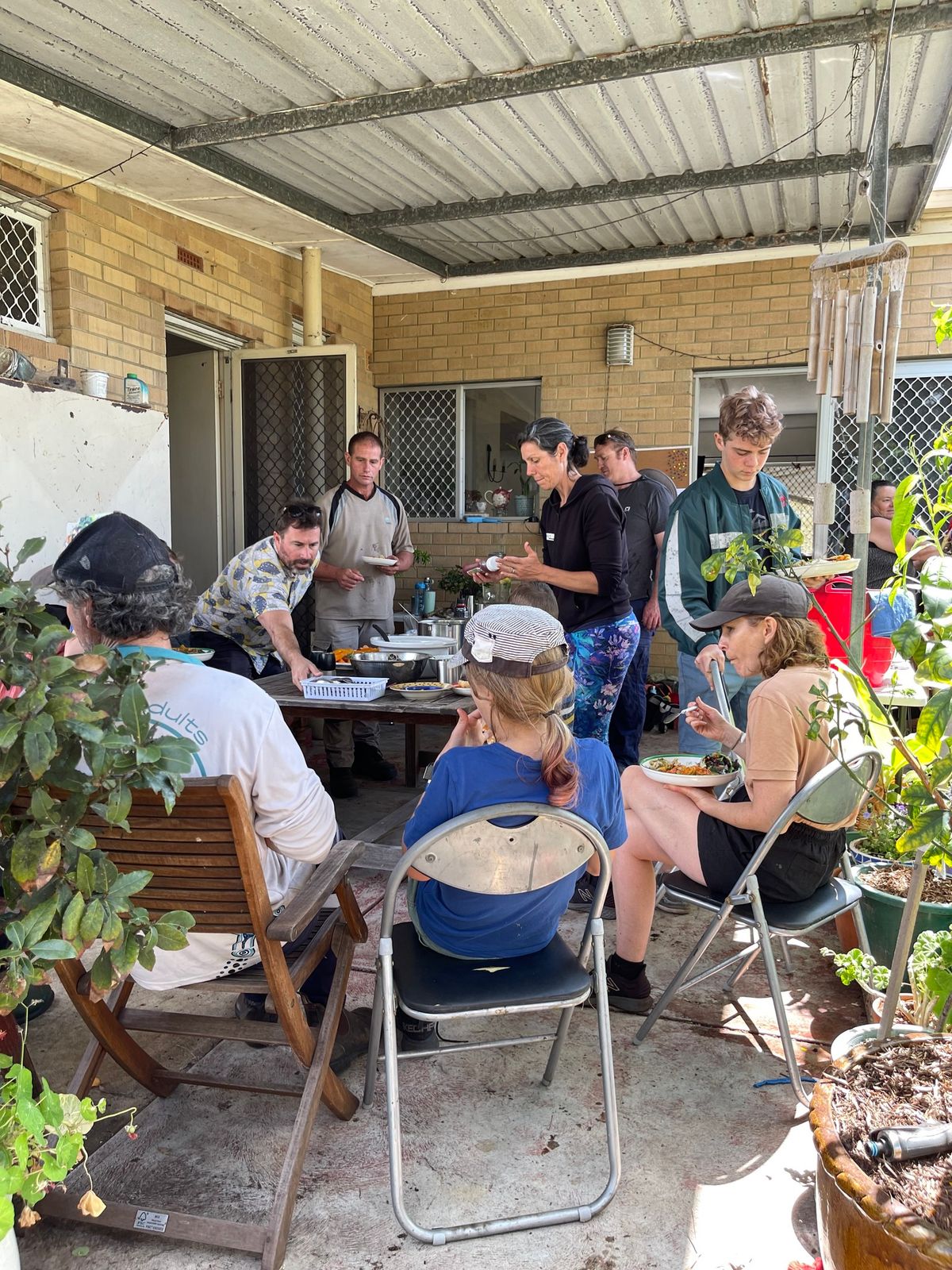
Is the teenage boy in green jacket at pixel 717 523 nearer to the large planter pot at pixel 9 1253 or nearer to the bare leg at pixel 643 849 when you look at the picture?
the bare leg at pixel 643 849

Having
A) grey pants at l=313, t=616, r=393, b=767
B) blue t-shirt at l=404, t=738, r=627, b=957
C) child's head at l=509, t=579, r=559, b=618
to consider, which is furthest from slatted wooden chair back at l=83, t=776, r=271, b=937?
grey pants at l=313, t=616, r=393, b=767

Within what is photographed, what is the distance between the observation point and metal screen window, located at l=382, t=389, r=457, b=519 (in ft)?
26.2

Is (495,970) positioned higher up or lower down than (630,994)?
higher up

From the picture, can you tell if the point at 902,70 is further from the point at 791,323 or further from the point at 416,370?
the point at 416,370

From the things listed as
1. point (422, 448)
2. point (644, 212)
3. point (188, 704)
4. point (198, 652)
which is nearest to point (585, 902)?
point (198, 652)

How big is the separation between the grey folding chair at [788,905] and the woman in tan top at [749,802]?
49 millimetres

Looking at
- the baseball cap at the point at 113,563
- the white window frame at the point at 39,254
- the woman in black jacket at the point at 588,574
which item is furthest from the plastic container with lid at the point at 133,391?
the baseball cap at the point at 113,563

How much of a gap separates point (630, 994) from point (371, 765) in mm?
2977

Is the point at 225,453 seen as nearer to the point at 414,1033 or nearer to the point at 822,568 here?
the point at 822,568

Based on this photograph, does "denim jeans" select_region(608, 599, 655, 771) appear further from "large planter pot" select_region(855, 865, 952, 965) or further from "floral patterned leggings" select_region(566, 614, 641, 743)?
"large planter pot" select_region(855, 865, 952, 965)

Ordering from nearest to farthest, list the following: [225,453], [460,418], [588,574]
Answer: [588,574], [225,453], [460,418]

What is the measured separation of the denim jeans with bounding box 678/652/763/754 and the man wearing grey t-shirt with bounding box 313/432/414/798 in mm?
2327

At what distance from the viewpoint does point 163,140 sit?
15.1 ft

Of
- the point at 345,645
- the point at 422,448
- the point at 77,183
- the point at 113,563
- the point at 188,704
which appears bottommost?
the point at 345,645
